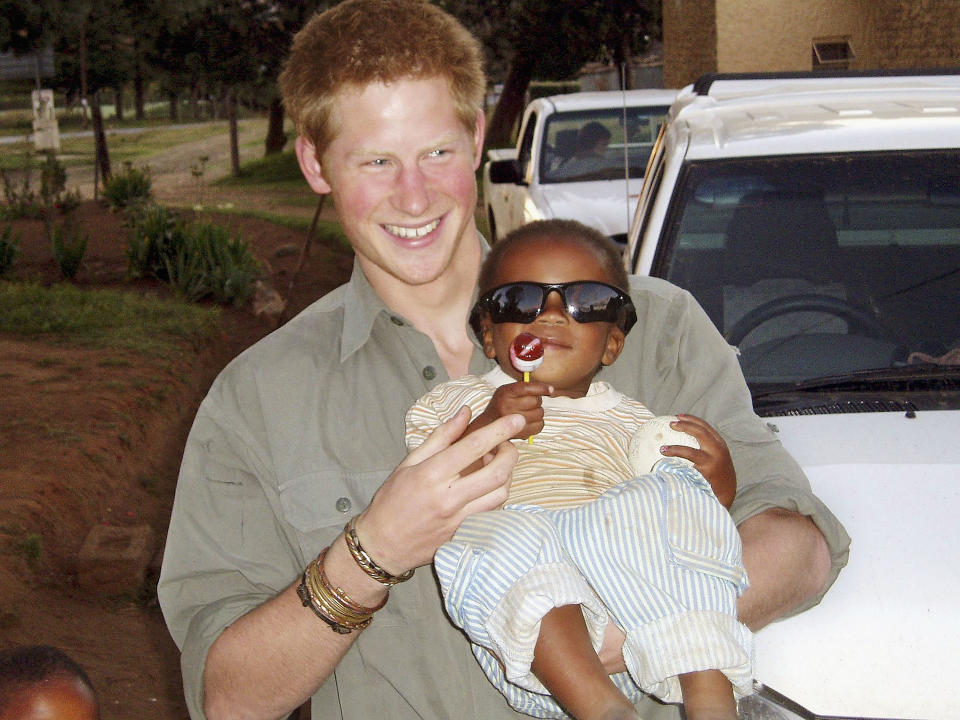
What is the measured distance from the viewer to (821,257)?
3881mm

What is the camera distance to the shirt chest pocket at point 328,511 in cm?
225

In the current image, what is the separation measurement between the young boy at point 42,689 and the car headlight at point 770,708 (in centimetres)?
134

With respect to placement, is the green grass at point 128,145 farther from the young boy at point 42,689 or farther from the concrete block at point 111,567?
the young boy at point 42,689

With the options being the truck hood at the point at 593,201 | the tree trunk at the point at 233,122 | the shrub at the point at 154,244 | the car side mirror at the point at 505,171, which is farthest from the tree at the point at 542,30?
the car side mirror at the point at 505,171

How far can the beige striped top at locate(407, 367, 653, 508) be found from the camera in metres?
2.24

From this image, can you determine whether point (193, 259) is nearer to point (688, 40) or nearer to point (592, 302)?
point (688, 40)

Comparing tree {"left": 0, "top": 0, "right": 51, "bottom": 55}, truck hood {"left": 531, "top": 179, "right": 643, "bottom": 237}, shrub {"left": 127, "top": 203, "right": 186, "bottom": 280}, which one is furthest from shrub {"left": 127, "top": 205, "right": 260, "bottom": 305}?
tree {"left": 0, "top": 0, "right": 51, "bottom": 55}

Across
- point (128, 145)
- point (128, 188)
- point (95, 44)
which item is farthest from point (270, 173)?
point (128, 188)

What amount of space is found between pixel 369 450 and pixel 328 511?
0.48ft

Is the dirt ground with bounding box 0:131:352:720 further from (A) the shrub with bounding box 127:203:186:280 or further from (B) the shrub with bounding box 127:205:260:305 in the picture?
(A) the shrub with bounding box 127:203:186:280

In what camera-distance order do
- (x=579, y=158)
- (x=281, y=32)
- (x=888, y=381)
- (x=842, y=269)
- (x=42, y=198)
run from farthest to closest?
1. (x=281, y=32)
2. (x=42, y=198)
3. (x=579, y=158)
4. (x=842, y=269)
5. (x=888, y=381)

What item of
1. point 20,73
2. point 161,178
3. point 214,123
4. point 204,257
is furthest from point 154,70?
point 214,123

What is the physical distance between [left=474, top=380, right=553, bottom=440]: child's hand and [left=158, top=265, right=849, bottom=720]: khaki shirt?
286mm

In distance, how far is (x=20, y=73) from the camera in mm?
26281
